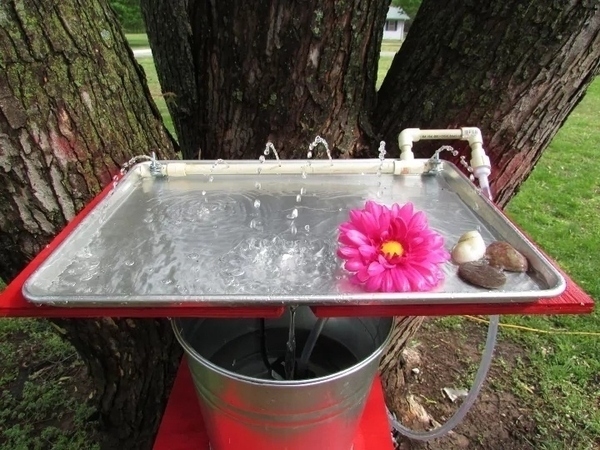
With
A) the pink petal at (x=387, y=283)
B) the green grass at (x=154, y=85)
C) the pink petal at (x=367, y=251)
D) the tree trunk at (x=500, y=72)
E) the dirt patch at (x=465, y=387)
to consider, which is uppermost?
the tree trunk at (x=500, y=72)

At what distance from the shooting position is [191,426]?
1.28m

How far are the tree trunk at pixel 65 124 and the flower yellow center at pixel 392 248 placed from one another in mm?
784

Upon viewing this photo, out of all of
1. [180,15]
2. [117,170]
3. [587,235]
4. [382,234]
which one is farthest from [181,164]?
[587,235]

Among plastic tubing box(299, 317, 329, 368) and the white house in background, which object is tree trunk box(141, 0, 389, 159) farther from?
the white house in background

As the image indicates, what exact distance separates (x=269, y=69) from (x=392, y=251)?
735 millimetres

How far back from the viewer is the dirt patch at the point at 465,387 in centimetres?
193

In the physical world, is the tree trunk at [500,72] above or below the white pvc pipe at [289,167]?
above

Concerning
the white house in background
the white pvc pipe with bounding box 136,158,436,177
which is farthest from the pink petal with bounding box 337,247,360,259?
the white house in background

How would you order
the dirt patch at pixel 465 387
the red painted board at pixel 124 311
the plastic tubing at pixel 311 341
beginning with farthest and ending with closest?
1. the dirt patch at pixel 465 387
2. the plastic tubing at pixel 311 341
3. the red painted board at pixel 124 311

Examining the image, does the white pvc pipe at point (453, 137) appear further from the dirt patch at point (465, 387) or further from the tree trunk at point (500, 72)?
the dirt patch at point (465, 387)

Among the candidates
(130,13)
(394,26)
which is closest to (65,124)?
(130,13)

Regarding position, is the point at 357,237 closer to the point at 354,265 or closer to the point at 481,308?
the point at 354,265

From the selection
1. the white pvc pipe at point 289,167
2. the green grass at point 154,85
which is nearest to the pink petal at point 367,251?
the white pvc pipe at point 289,167

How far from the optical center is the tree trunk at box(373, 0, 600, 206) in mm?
1203
